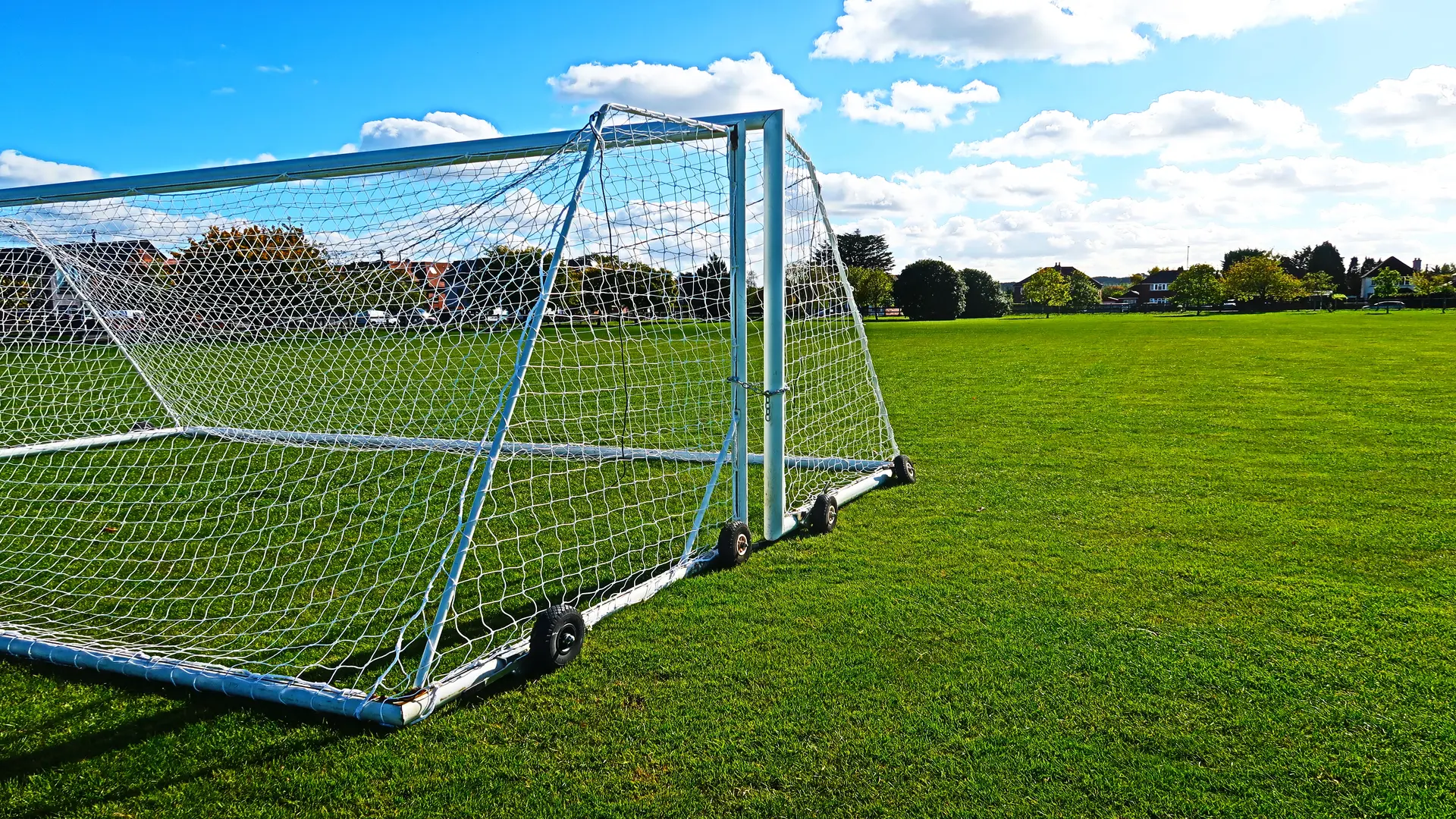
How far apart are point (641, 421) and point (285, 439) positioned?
10.6ft

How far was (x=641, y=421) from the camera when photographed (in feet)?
29.5

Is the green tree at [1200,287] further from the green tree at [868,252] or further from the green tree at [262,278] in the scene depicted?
the green tree at [262,278]

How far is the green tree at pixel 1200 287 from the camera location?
66500 millimetres

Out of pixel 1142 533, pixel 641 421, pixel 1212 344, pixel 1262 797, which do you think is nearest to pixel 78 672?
pixel 1262 797

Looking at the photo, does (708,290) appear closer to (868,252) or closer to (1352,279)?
(868,252)

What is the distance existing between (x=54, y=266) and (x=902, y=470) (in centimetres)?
704

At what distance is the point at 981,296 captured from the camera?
61.4 m

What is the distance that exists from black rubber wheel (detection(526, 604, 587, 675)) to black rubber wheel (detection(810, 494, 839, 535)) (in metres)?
1.88

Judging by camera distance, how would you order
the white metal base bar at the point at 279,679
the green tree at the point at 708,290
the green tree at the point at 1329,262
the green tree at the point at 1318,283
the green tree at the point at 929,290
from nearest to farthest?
the white metal base bar at the point at 279,679, the green tree at the point at 708,290, the green tree at the point at 929,290, the green tree at the point at 1318,283, the green tree at the point at 1329,262

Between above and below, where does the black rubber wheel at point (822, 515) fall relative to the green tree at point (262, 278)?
below

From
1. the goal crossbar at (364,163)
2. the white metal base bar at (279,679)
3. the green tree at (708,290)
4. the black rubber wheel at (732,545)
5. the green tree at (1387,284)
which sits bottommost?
the white metal base bar at (279,679)

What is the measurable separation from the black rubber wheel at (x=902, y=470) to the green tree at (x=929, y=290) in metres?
49.3

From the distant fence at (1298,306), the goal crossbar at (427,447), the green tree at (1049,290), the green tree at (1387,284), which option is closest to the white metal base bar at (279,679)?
the goal crossbar at (427,447)

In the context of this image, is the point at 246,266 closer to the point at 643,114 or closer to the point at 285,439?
the point at 285,439
